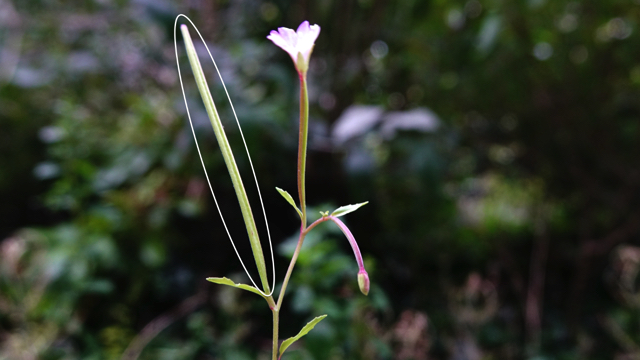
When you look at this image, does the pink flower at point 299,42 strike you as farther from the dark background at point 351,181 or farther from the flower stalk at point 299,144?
the dark background at point 351,181

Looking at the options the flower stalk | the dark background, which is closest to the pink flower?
the flower stalk

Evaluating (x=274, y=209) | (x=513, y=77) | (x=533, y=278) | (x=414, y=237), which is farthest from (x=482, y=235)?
(x=274, y=209)

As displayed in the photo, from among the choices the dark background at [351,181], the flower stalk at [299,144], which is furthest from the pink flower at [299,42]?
the dark background at [351,181]

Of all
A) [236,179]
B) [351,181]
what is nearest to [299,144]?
[236,179]

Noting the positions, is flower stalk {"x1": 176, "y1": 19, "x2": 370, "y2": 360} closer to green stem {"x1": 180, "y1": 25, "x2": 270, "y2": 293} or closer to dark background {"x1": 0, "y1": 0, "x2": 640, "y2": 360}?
green stem {"x1": 180, "y1": 25, "x2": 270, "y2": 293}

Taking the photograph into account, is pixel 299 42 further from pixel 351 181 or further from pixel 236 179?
pixel 351 181

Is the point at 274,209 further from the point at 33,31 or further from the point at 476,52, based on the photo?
the point at 33,31

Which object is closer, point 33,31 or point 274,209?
point 274,209
